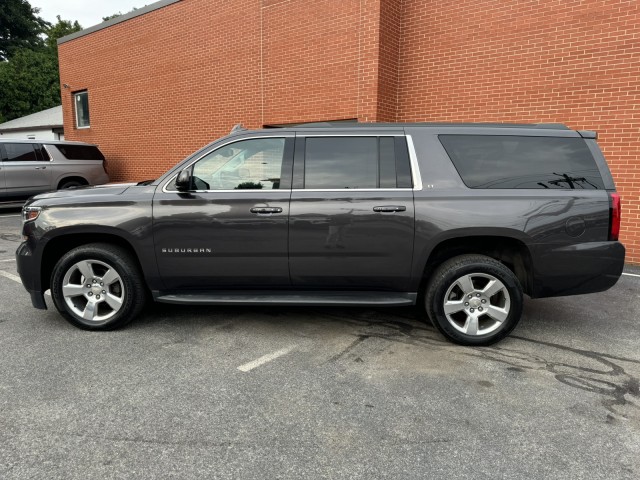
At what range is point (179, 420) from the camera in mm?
2857

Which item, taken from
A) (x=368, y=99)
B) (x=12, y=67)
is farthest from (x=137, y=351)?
(x=12, y=67)

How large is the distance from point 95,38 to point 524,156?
14169 mm

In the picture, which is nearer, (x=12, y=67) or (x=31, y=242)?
(x=31, y=242)

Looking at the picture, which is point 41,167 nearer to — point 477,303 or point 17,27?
point 477,303

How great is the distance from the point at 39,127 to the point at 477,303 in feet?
79.9

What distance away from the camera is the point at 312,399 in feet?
10.3

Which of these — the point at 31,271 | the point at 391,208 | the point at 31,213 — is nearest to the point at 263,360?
the point at 391,208

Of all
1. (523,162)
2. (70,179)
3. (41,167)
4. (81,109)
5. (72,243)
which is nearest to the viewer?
(523,162)

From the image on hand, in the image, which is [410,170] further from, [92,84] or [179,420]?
[92,84]

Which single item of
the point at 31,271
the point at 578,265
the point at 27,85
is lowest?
the point at 31,271

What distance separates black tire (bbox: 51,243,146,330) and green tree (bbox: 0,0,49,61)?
43276 mm

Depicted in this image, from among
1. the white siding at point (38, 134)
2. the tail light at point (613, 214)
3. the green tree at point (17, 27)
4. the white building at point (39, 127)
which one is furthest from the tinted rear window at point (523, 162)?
the green tree at point (17, 27)

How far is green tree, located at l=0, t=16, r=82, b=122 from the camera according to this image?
102ft

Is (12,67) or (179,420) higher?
(12,67)
